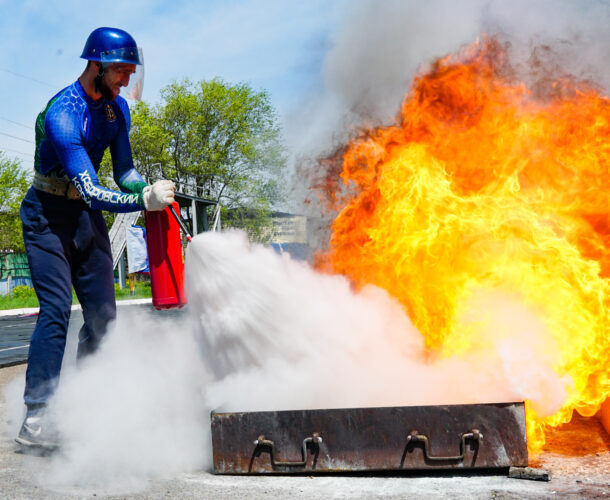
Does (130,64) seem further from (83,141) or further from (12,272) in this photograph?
(12,272)

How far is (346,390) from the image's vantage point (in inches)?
139

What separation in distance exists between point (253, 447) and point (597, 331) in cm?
208

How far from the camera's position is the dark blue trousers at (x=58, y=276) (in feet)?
12.9

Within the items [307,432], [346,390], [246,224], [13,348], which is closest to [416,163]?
[346,390]

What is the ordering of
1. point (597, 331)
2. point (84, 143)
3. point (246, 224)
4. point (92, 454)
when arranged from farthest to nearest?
point (246, 224) → point (84, 143) → point (597, 331) → point (92, 454)

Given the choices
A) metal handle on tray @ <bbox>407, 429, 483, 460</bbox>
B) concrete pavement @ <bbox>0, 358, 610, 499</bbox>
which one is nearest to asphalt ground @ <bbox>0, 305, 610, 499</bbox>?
concrete pavement @ <bbox>0, 358, 610, 499</bbox>

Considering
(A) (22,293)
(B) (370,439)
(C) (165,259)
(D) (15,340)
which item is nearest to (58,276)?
(C) (165,259)

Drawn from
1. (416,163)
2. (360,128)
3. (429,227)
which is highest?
(360,128)

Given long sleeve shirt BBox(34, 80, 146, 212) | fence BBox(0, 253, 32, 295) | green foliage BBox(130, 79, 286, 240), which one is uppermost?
green foliage BBox(130, 79, 286, 240)

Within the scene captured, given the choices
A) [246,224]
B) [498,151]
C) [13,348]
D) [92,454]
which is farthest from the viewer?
[246,224]

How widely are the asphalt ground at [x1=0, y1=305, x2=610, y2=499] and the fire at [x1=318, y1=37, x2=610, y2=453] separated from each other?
35 cm

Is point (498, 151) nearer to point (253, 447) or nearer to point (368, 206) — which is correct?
point (368, 206)

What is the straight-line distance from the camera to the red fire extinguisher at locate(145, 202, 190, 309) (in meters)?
4.10

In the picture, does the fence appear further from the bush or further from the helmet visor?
the helmet visor
